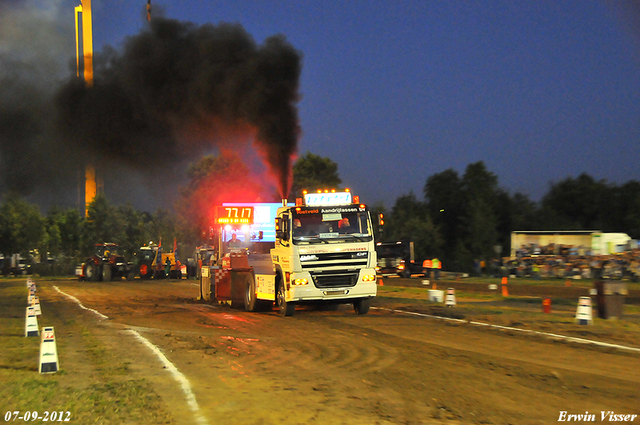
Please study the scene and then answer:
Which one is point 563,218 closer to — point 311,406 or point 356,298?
point 356,298

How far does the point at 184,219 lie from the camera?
2532 inches

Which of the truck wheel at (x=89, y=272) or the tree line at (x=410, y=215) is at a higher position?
the tree line at (x=410, y=215)

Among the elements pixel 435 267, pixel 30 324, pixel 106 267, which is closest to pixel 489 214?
pixel 435 267

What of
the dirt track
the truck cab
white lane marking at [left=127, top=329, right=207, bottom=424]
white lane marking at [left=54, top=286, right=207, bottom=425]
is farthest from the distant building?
white lane marking at [left=127, top=329, right=207, bottom=424]

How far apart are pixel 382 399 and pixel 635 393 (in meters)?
2.94

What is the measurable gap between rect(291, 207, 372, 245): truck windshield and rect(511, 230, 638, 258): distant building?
26.5 metres

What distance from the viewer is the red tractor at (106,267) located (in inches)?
1462

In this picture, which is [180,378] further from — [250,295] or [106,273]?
[106,273]

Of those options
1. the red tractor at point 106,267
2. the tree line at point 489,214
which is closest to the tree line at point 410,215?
the tree line at point 489,214

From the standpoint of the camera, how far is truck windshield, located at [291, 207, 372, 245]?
47.7ft

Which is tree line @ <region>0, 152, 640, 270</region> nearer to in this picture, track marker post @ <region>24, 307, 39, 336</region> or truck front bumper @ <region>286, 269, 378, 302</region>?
truck front bumper @ <region>286, 269, 378, 302</region>

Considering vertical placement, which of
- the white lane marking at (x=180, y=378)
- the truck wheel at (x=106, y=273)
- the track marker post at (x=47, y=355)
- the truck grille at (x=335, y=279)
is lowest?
the truck wheel at (x=106, y=273)

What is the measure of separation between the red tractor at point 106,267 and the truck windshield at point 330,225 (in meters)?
25.9

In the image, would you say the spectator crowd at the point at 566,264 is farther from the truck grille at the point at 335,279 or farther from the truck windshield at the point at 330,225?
the truck grille at the point at 335,279
